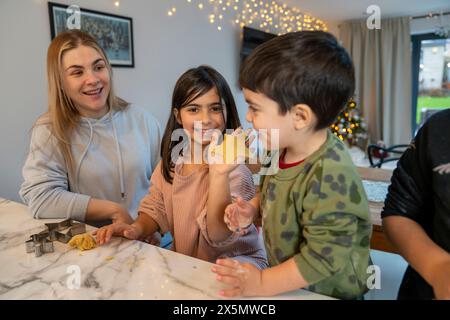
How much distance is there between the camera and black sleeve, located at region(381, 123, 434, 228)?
0.76 metres

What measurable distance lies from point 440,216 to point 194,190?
64 cm

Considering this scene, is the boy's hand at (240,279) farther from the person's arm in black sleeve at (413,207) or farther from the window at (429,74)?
the window at (429,74)

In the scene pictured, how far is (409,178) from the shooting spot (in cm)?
78

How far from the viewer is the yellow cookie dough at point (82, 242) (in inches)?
33.3

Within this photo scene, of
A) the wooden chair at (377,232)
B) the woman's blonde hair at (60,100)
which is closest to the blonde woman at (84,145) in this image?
the woman's blonde hair at (60,100)

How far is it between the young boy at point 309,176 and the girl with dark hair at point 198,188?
0.33 metres

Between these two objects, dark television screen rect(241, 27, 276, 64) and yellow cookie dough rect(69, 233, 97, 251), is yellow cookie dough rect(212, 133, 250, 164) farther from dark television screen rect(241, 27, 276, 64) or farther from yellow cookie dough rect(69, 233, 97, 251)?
dark television screen rect(241, 27, 276, 64)

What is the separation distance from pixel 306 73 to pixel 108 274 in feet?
1.87

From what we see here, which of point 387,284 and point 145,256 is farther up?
point 145,256

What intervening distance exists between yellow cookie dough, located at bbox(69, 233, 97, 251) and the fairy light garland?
260 centimetres

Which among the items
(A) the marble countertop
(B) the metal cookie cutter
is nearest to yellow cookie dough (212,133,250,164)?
(A) the marble countertop

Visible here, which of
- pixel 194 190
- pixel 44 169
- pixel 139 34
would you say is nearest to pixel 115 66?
pixel 139 34

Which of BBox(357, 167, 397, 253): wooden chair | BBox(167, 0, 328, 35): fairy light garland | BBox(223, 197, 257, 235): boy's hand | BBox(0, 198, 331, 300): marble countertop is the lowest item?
BBox(357, 167, 397, 253): wooden chair
